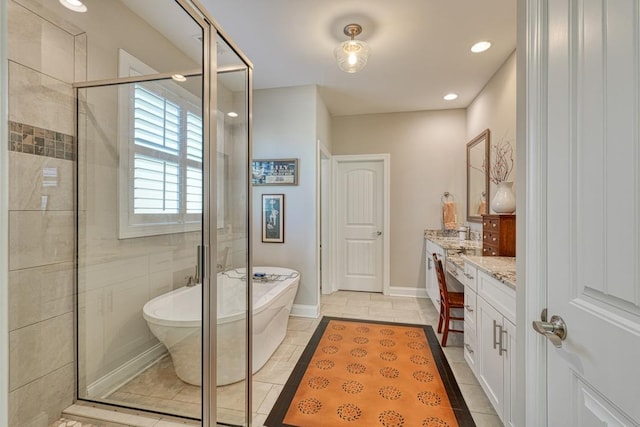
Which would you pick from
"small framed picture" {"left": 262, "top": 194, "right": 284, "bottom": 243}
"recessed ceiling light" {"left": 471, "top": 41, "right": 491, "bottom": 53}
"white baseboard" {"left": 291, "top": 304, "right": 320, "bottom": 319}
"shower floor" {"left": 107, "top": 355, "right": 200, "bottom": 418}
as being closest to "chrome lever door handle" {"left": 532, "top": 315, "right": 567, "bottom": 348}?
"shower floor" {"left": 107, "top": 355, "right": 200, "bottom": 418}

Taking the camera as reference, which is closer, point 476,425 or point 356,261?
point 476,425

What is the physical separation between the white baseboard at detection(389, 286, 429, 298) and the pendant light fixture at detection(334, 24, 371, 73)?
10.1 feet

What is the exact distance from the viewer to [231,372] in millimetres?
1718

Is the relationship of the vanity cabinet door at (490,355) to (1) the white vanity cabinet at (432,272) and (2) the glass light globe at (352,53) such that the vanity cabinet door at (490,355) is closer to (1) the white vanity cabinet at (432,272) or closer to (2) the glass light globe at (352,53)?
(1) the white vanity cabinet at (432,272)

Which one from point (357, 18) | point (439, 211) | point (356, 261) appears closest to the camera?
point (357, 18)

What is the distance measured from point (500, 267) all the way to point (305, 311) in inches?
84.9

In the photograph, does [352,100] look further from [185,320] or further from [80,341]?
[80,341]

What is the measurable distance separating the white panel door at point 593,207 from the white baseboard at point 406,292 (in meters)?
3.28

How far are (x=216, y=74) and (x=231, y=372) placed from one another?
1.72 meters

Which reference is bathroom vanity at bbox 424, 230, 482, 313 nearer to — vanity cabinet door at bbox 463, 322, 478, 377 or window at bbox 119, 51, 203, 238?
vanity cabinet door at bbox 463, 322, 478, 377

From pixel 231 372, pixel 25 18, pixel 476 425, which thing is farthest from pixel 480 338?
pixel 25 18

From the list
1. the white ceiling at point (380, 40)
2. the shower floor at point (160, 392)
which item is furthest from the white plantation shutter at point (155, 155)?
the shower floor at point (160, 392)

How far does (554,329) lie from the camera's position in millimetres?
818

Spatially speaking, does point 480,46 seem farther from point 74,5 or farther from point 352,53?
point 74,5
